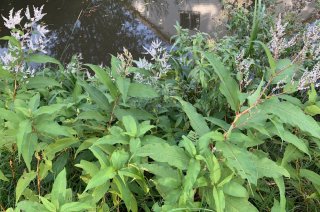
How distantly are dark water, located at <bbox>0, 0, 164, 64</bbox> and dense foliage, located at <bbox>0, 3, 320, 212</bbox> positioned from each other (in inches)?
93.5

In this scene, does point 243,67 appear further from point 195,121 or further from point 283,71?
point 195,121

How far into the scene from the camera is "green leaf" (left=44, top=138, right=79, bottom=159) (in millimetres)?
1764

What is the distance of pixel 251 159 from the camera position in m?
1.49

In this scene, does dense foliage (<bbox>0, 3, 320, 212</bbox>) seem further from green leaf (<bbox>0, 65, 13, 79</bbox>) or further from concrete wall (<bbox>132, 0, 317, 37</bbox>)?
concrete wall (<bbox>132, 0, 317, 37</bbox>)

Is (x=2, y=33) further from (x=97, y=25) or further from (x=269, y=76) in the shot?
(x=269, y=76)

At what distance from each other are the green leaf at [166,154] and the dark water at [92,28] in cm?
335

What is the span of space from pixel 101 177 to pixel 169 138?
0.62 m

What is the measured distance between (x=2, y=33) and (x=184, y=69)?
3.42 metres

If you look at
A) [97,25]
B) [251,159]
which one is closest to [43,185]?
[251,159]

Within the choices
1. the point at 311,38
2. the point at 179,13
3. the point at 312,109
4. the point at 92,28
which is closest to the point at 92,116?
the point at 312,109

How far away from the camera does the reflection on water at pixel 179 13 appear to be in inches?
A: 207

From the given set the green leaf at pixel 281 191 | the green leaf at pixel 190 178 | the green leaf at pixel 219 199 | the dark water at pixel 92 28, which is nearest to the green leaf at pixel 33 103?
the green leaf at pixel 190 178

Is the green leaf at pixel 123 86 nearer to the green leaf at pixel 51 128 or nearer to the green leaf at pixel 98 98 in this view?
the green leaf at pixel 98 98

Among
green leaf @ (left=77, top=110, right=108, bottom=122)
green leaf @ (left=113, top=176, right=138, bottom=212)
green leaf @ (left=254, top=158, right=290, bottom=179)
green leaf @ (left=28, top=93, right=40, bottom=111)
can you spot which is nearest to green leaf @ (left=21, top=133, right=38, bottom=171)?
green leaf @ (left=28, top=93, right=40, bottom=111)
